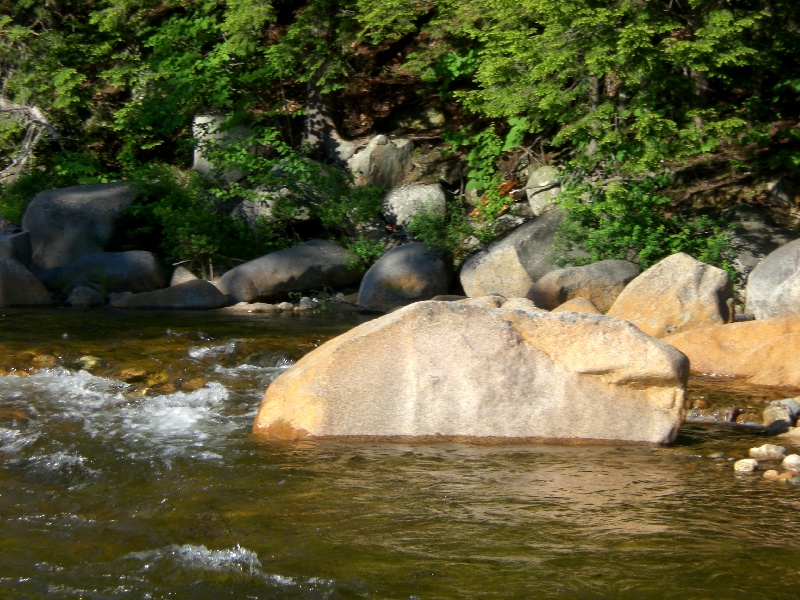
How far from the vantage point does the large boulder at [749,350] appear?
8.70 meters

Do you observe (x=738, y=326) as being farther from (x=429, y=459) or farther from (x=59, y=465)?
(x=59, y=465)

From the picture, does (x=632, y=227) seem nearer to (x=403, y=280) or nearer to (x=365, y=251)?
(x=403, y=280)

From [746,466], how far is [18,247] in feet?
42.1

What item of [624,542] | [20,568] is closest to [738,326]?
[624,542]

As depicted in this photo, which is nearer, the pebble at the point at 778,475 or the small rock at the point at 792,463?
the pebble at the point at 778,475

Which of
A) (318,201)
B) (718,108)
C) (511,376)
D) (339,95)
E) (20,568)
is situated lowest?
(20,568)

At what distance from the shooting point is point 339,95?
1820cm

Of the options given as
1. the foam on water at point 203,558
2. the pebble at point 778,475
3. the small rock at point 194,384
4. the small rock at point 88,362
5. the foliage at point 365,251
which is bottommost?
the foam on water at point 203,558

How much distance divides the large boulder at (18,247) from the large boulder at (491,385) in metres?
10.2

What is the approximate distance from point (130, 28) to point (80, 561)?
1592 centimetres

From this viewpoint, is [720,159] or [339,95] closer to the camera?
[720,159]

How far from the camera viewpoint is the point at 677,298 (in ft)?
33.3

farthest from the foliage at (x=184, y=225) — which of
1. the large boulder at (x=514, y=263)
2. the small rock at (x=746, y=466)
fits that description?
the small rock at (x=746, y=466)

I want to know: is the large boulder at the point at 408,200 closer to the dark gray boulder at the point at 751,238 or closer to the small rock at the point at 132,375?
the dark gray boulder at the point at 751,238
